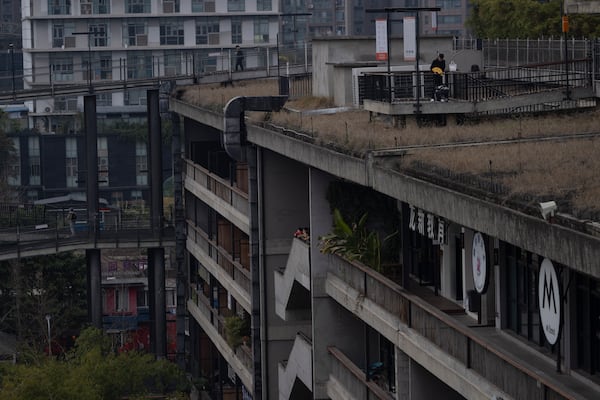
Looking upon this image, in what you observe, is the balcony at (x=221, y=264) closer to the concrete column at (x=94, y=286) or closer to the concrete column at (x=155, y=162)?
the concrete column at (x=155, y=162)

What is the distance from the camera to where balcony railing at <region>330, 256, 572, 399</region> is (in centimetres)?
2465

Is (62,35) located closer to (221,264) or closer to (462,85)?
(221,264)

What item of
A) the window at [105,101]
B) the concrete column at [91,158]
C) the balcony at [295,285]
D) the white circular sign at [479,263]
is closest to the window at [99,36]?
the window at [105,101]

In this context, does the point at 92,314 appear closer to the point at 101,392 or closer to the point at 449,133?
the point at 101,392

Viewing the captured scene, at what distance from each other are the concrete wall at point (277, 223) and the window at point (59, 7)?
11132 cm

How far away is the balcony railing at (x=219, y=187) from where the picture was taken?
54.2m

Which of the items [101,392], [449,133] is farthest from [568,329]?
[101,392]

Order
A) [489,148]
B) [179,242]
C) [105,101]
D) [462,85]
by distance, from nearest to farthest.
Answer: [489,148] → [462,85] → [179,242] → [105,101]

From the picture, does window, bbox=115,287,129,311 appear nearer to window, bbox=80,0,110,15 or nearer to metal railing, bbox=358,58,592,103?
metal railing, bbox=358,58,592,103

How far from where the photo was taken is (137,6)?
518 ft

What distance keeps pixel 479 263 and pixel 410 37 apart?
18.5 m

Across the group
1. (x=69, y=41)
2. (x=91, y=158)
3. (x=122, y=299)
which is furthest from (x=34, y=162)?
(x=91, y=158)

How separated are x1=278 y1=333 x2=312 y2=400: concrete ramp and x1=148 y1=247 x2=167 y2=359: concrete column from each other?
26.8 metres

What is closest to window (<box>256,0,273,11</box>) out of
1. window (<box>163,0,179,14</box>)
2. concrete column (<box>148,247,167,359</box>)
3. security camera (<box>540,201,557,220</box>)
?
window (<box>163,0,179,14</box>)
